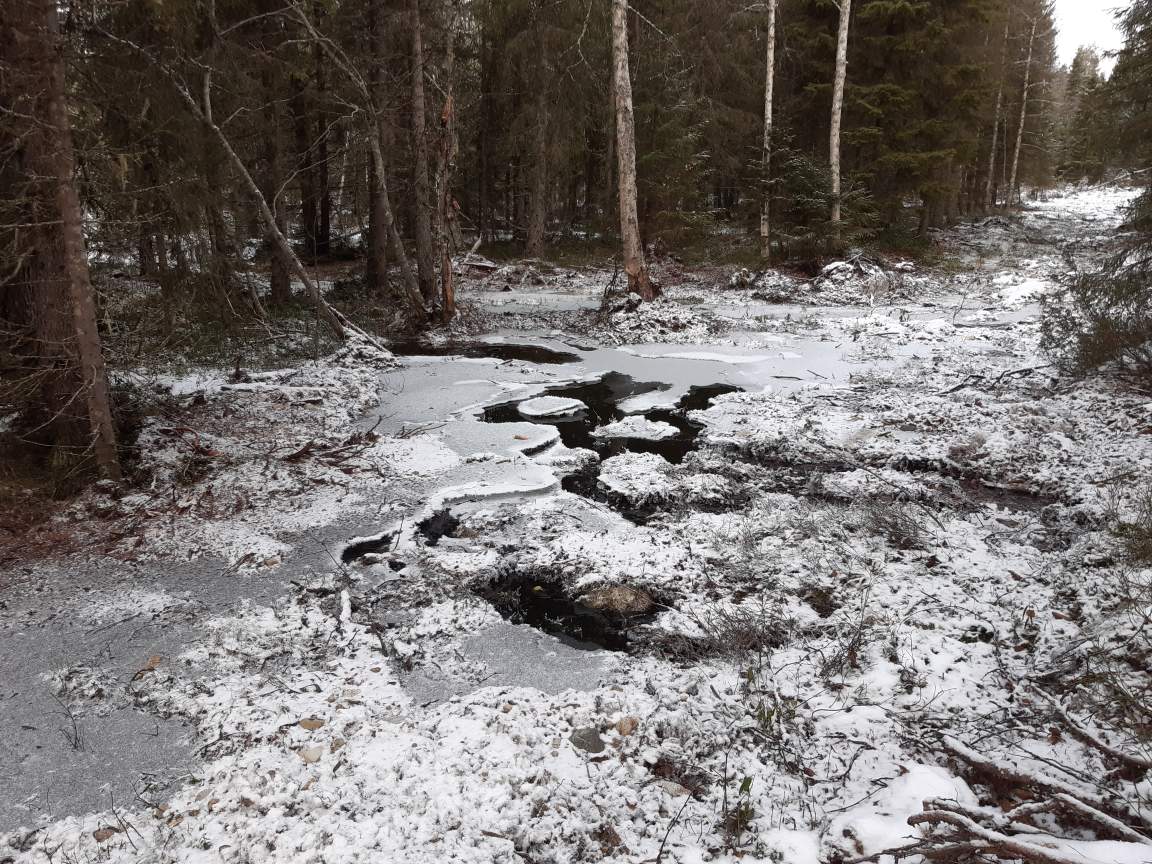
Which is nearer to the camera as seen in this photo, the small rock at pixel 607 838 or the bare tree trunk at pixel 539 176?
the small rock at pixel 607 838

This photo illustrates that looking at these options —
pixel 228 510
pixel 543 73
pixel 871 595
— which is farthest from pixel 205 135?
pixel 543 73

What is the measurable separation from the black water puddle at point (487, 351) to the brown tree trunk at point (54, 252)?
635 centimetres

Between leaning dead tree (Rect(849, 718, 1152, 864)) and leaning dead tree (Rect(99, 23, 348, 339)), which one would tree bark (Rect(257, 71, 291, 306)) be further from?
leaning dead tree (Rect(849, 718, 1152, 864))

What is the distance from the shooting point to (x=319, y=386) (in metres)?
9.06

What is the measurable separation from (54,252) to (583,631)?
17.7 feet

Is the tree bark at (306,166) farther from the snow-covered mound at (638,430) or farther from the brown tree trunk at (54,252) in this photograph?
the snow-covered mound at (638,430)

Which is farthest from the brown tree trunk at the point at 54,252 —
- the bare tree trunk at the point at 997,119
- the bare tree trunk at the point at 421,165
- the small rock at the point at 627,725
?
the bare tree trunk at the point at 997,119

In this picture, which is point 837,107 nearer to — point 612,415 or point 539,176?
point 539,176

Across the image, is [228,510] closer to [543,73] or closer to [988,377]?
[988,377]

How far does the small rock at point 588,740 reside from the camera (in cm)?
327

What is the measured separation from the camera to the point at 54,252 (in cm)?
546

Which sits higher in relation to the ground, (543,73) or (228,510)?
(543,73)

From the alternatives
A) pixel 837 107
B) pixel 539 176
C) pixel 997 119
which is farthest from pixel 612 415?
pixel 997 119

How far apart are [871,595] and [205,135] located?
33.5ft
